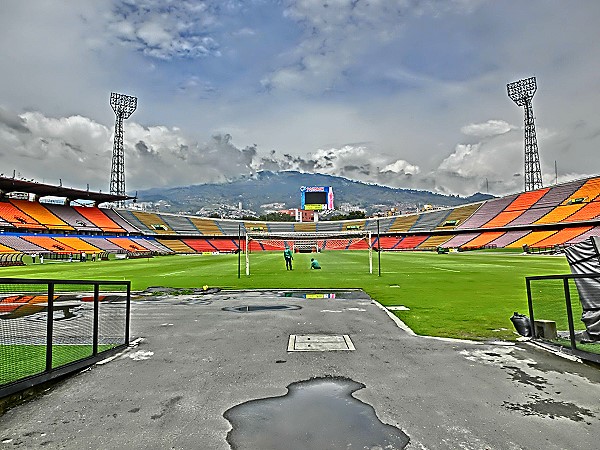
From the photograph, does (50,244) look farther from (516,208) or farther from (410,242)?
(516,208)

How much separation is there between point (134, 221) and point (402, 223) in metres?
72.2

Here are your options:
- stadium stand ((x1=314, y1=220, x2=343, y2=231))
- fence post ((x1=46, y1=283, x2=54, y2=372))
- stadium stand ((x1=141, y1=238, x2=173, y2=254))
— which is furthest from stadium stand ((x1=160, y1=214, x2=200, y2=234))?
fence post ((x1=46, y1=283, x2=54, y2=372))

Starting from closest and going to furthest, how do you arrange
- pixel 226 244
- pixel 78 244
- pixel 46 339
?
pixel 46 339, pixel 78 244, pixel 226 244

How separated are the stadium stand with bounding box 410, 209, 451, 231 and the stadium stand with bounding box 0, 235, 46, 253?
83243 millimetres

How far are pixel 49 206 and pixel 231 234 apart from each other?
46364 millimetres

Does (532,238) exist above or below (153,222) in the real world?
below

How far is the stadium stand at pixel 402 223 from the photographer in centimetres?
10618

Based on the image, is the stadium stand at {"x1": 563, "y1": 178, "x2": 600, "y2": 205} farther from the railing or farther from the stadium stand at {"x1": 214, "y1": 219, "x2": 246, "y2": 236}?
the railing

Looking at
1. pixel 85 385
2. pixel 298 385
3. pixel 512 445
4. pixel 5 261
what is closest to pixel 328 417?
pixel 298 385

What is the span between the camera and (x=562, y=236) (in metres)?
63.8

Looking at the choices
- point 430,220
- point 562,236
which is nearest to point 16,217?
point 562,236

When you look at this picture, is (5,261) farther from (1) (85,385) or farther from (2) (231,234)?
(2) (231,234)

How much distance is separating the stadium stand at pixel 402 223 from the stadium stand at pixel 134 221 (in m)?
63.9

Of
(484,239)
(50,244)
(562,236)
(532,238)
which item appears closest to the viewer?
(50,244)
